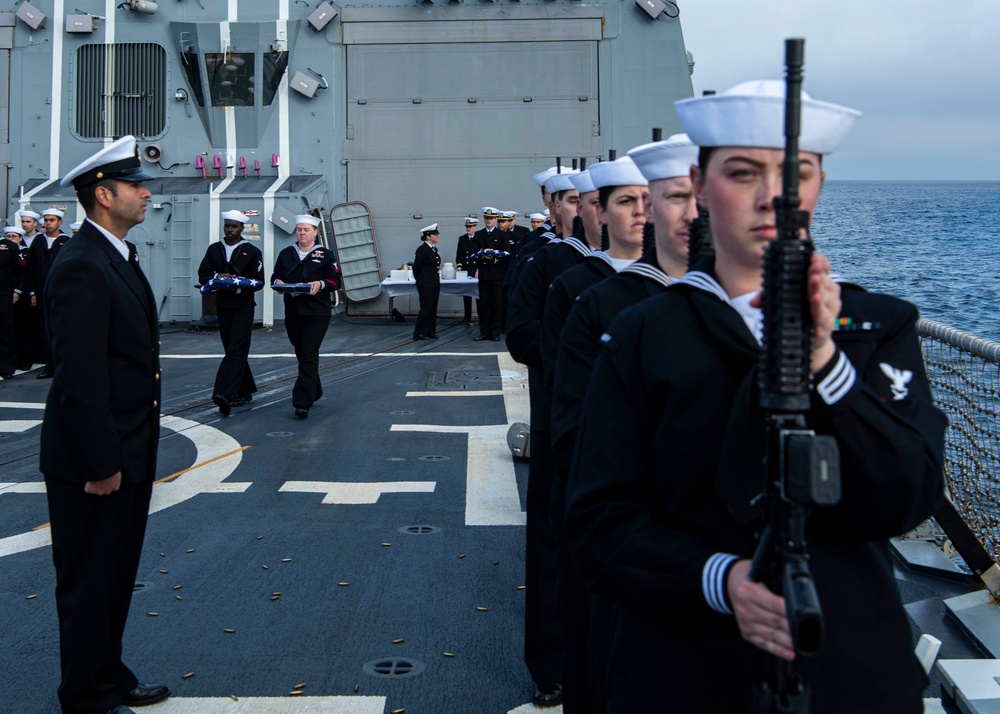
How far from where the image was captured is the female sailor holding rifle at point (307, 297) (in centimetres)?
906

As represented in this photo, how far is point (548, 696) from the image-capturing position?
3.58 m

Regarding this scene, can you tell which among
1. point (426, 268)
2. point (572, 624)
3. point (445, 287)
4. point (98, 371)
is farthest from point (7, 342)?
point (572, 624)

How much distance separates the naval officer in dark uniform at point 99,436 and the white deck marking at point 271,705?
72 mm

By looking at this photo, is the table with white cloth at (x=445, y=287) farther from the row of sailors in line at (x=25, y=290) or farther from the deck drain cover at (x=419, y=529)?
the deck drain cover at (x=419, y=529)

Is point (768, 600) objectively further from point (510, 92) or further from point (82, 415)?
point (510, 92)

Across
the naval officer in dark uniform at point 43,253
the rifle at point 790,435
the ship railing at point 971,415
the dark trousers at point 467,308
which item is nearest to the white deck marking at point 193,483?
the ship railing at point 971,415

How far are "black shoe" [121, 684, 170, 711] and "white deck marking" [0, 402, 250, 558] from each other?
185cm

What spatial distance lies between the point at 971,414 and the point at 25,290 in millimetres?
11375

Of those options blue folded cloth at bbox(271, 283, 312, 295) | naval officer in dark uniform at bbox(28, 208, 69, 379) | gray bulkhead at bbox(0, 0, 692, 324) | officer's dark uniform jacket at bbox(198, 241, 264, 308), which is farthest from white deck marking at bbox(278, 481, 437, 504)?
gray bulkhead at bbox(0, 0, 692, 324)

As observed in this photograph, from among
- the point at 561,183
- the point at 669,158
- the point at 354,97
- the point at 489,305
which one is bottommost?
the point at 489,305

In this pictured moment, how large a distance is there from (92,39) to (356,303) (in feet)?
19.9

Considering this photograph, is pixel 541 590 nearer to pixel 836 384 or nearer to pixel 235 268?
pixel 836 384

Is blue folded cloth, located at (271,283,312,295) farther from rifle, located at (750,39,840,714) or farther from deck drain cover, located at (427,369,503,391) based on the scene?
rifle, located at (750,39,840,714)

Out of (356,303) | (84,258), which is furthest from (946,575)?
(356,303)
